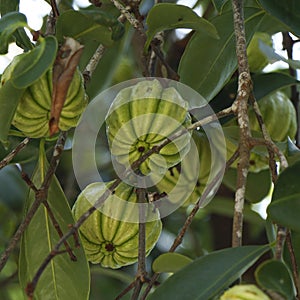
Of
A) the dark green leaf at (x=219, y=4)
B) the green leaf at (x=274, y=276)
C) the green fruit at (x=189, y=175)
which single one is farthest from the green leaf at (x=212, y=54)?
the green leaf at (x=274, y=276)

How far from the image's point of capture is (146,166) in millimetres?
1148

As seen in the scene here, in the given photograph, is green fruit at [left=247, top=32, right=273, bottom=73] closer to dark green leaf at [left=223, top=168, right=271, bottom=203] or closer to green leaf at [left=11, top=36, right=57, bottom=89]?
dark green leaf at [left=223, top=168, right=271, bottom=203]

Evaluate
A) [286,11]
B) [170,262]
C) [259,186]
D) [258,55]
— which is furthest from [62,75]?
[259,186]

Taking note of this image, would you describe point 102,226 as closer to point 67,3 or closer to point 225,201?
point 67,3

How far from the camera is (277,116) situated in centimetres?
Result: 153

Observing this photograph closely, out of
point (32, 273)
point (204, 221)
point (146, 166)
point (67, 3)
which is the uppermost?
point (67, 3)

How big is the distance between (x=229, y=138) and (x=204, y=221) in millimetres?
861

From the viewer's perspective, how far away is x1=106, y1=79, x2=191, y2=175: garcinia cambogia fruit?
Result: 1143mm

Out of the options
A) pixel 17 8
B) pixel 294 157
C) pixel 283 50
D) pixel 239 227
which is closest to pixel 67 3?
pixel 17 8

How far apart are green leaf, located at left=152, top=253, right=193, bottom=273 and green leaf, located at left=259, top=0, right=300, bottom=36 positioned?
0.42 metres

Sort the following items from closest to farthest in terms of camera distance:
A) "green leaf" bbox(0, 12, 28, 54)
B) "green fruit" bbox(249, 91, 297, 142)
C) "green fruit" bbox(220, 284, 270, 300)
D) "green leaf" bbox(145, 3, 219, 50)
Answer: "green fruit" bbox(220, 284, 270, 300)
"green leaf" bbox(0, 12, 28, 54)
"green leaf" bbox(145, 3, 219, 50)
"green fruit" bbox(249, 91, 297, 142)

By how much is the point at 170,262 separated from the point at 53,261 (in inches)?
9.8

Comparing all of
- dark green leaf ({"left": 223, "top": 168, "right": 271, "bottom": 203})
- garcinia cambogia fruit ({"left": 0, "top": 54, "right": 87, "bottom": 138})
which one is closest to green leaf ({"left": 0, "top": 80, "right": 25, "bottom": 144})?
garcinia cambogia fruit ({"left": 0, "top": 54, "right": 87, "bottom": 138})

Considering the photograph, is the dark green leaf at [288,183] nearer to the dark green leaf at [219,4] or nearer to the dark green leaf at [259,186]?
the dark green leaf at [219,4]
